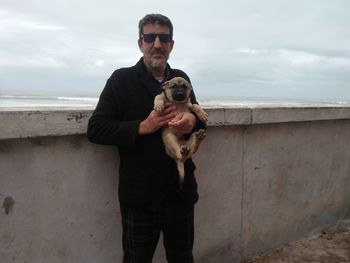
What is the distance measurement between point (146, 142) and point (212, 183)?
4.16ft

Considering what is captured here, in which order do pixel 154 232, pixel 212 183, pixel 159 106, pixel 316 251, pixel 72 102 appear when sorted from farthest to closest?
pixel 72 102
pixel 316 251
pixel 212 183
pixel 154 232
pixel 159 106

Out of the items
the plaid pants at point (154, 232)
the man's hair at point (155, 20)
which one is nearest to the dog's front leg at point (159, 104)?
the man's hair at point (155, 20)

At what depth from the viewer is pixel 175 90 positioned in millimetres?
2359

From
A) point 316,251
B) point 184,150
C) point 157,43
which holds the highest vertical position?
point 157,43

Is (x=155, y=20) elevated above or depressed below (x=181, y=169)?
above

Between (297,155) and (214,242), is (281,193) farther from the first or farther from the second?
(214,242)

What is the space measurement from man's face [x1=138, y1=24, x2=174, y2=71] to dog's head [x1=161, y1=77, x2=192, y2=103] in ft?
0.61

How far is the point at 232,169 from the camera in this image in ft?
12.1

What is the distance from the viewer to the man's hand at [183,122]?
7.75 ft

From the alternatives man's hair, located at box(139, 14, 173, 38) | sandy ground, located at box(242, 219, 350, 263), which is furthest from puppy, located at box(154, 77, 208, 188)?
sandy ground, located at box(242, 219, 350, 263)

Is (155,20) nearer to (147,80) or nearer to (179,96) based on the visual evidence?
(147,80)

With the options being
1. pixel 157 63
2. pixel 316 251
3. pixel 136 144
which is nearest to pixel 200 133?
pixel 136 144

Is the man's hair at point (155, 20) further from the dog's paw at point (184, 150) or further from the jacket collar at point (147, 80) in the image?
the dog's paw at point (184, 150)

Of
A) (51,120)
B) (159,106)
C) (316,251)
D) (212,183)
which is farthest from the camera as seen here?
(316,251)
